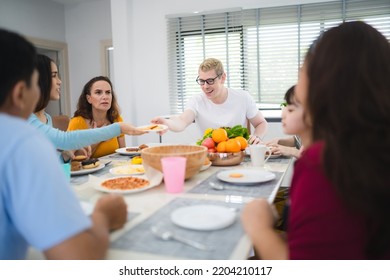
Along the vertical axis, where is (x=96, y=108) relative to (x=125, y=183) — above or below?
above

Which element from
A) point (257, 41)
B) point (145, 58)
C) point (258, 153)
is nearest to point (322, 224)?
point (258, 153)

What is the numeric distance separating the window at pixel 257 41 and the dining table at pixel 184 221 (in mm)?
2705

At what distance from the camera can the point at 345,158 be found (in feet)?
2.26

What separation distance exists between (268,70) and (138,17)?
188 centimetres

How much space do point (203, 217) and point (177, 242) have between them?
146 millimetres

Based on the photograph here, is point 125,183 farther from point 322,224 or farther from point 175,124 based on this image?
point 175,124

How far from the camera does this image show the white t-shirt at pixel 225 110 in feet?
9.73

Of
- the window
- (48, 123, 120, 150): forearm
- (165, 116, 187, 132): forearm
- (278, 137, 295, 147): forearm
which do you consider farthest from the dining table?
the window

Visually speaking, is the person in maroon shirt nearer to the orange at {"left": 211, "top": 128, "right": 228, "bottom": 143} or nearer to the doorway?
the orange at {"left": 211, "top": 128, "right": 228, "bottom": 143}

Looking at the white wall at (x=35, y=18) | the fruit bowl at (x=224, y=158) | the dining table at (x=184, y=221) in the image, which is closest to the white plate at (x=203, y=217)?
the dining table at (x=184, y=221)

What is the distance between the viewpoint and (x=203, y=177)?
1584 mm

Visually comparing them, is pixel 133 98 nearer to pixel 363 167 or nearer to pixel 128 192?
pixel 128 192

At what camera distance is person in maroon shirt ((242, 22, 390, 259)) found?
68cm

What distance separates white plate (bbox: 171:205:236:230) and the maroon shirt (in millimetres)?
252
